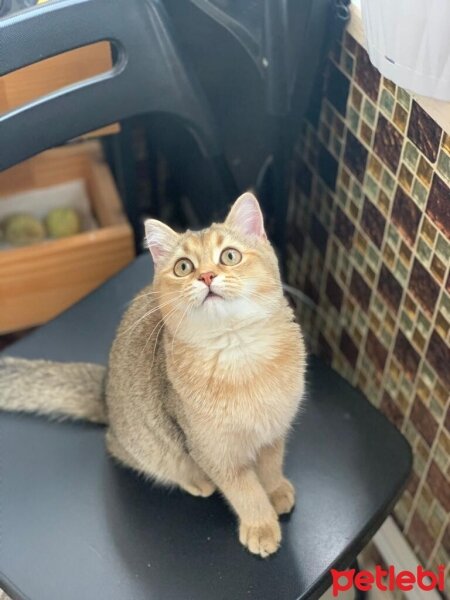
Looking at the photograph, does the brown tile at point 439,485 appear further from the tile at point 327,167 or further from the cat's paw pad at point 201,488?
the tile at point 327,167

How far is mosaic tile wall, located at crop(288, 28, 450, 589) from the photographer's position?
0.91 meters

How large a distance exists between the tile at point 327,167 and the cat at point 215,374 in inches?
15.4

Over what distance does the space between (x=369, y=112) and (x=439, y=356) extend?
0.35 m

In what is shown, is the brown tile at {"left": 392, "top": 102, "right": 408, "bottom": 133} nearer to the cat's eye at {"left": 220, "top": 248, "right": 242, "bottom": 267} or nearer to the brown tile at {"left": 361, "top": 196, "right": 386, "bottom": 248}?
the brown tile at {"left": 361, "top": 196, "right": 386, "bottom": 248}

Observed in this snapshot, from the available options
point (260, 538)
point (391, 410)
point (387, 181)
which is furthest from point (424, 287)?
point (260, 538)

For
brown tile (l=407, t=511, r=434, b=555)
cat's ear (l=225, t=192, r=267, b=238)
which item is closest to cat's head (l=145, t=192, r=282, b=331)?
cat's ear (l=225, t=192, r=267, b=238)

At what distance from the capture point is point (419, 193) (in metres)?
0.91

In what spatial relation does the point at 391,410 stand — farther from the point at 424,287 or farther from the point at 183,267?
the point at 183,267

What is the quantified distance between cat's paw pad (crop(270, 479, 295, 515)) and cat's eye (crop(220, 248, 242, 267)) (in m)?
→ 0.30

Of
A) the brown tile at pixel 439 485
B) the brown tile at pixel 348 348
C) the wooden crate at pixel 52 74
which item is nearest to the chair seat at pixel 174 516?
the brown tile at pixel 439 485

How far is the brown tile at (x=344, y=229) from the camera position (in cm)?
114

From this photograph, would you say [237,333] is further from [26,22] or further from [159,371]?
[26,22]

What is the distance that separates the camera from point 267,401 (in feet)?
2.61

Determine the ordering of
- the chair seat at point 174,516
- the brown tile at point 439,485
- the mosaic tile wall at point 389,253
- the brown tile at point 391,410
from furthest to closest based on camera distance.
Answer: the brown tile at point 391,410 → the brown tile at point 439,485 → the mosaic tile wall at point 389,253 → the chair seat at point 174,516
